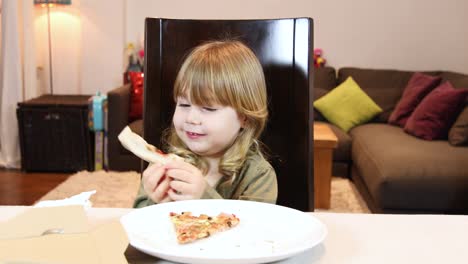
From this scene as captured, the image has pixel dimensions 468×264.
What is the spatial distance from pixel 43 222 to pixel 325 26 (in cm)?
424

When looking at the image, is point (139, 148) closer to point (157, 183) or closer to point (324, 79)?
point (157, 183)

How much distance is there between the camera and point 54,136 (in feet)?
13.9

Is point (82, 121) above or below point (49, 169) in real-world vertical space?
above

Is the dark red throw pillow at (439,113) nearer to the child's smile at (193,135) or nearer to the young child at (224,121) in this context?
the young child at (224,121)

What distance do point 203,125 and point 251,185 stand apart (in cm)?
18

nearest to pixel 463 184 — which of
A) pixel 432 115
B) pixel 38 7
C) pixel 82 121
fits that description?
pixel 432 115

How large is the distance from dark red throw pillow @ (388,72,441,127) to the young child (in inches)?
112

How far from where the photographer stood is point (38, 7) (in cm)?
468

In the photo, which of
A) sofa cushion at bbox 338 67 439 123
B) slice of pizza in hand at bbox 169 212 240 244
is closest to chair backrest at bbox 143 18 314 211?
slice of pizza in hand at bbox 169 212 240 244

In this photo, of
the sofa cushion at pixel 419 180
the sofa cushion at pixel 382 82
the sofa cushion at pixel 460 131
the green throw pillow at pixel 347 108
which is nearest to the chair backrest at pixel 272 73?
the sofa cushion at pixel 419 180

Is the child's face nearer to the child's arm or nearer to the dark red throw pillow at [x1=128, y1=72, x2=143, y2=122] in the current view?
the child's arm

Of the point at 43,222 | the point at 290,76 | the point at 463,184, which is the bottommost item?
the point at 463,184

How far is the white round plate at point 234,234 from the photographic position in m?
0.75

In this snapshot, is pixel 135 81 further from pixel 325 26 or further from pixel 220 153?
pixel 220 153
